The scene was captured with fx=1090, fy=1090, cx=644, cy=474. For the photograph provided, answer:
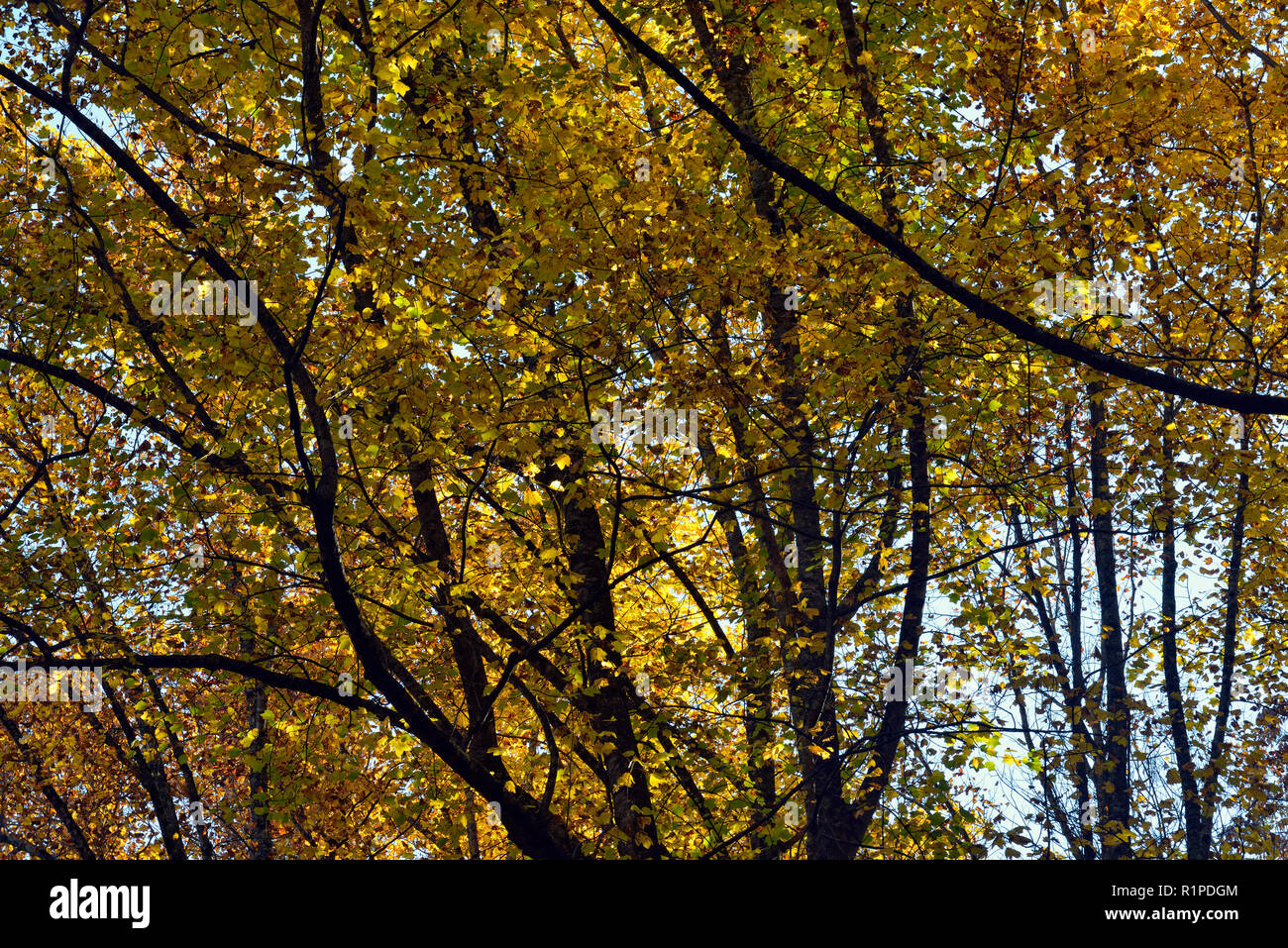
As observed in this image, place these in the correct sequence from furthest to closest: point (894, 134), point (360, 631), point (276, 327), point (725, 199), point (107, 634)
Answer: point (725, 199), point (894, 134), point (107, 634), point (360, 631), point (276, 327)

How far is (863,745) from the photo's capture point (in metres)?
9.22

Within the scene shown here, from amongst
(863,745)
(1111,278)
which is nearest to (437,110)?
(863,745)

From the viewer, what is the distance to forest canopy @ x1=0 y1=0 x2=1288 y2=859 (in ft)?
26.8

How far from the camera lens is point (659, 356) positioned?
33.0 feet

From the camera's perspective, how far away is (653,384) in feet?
30.7

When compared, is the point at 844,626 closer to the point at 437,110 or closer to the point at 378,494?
the point at 378,494

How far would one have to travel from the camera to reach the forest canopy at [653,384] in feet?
26.8

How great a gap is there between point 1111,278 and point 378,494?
7.66 m
